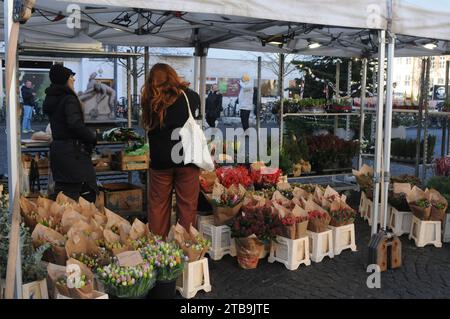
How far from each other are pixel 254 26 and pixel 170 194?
7.93ft

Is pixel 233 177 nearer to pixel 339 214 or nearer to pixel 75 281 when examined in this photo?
pixel 339 214

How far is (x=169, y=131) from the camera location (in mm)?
4113

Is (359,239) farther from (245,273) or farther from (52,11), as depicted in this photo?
(52,11)

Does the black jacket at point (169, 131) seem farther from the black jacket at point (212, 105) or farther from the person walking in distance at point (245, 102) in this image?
the black jacket at point (212, 105)

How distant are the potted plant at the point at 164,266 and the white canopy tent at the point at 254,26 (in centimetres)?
96

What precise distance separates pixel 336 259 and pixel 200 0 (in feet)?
8.24

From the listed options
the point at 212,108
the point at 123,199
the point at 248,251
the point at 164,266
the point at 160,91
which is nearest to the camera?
the point at 164,266

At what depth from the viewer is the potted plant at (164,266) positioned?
3191mm

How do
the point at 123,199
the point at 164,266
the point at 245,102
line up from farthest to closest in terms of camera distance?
the point at 245,102, the point at 123,199, the point at 164,266

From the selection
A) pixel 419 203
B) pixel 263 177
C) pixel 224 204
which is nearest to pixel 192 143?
pixel 224 204

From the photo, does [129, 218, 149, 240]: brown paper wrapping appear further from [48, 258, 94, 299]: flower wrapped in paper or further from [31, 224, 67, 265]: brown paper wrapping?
[48, 258, 94, 299]: flower wrapped in paper

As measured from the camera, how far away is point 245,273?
4.23 metres

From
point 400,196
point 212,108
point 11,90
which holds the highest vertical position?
point 11,90

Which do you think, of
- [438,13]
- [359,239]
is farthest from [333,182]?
[438,13]
